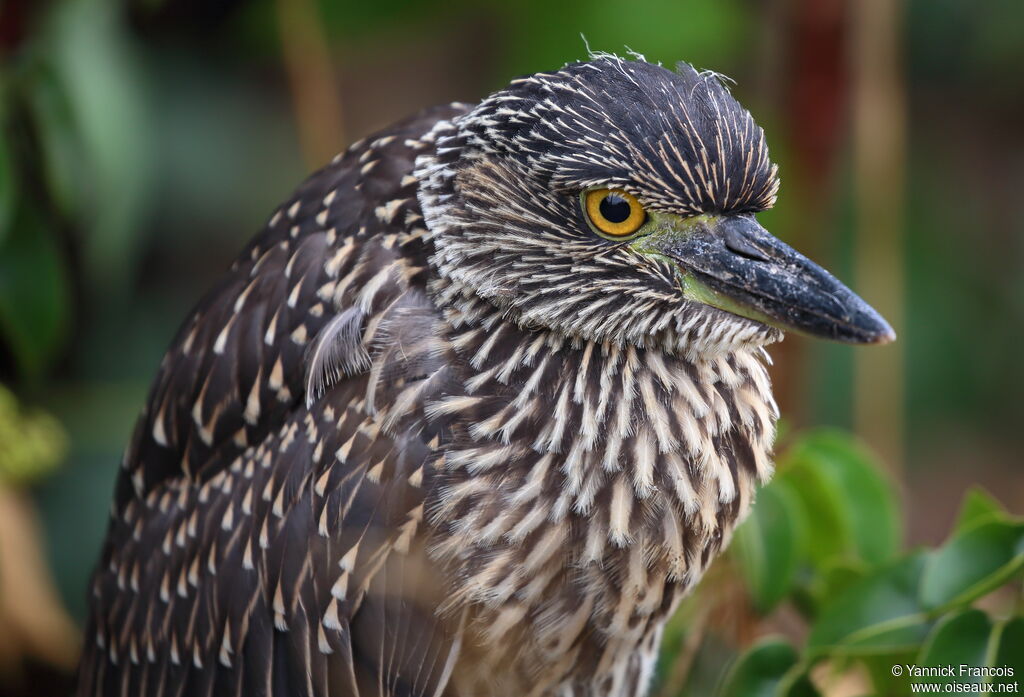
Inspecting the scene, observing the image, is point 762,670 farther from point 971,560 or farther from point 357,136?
point 357,136

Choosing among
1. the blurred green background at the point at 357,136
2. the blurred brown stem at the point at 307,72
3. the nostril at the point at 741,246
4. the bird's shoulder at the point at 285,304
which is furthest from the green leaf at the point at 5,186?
the nostril at the point at 741,246

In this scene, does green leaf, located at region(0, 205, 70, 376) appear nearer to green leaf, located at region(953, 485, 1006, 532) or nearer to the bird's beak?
the bird's beak

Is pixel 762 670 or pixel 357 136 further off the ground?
pixel 357 136

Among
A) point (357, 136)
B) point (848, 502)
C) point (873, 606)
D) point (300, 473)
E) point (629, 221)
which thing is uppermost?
point (357, 136)

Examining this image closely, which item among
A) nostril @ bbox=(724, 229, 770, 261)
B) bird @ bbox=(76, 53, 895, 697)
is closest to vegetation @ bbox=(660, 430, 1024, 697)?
bird @ bbox=(76, 53, 895, 697)

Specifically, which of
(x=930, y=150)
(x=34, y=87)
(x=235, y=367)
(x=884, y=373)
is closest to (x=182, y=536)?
(x=235, y=367)

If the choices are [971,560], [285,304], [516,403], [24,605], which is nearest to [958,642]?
[971,560]

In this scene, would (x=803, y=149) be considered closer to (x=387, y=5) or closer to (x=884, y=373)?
(x=884, y=373)
